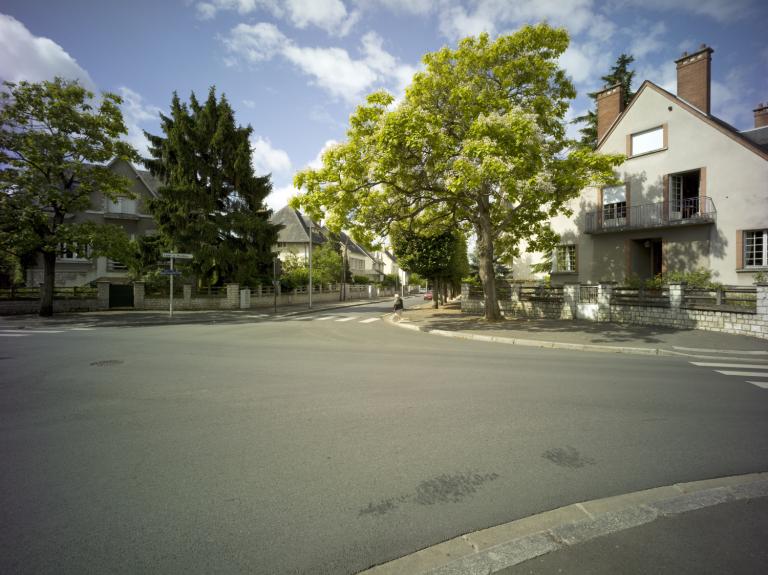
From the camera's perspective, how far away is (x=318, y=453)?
3752 mm

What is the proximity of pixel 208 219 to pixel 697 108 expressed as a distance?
27670 mm

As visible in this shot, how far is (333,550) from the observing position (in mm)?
2391

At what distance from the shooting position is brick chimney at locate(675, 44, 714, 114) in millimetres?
18969

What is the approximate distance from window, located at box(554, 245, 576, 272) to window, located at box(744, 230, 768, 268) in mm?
7361

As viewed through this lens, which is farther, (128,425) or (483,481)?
(128,425)

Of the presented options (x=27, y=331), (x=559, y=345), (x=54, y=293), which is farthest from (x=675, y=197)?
(x=54, y=293)

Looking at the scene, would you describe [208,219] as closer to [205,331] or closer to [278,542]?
[205,331]

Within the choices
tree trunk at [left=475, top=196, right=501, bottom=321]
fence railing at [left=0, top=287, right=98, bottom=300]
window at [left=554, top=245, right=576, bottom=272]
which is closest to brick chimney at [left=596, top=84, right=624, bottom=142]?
window at [left=554, top=245, right=576, bottom=272]

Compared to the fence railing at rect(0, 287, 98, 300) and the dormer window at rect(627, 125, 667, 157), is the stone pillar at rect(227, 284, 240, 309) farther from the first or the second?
the dormer window at rect(627, 125, 667, 157)

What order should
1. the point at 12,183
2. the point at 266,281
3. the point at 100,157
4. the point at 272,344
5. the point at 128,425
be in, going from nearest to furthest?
the point at 128,425
the point at 272,344
the point at 12,183
the point at 100,157
the point at 266,281

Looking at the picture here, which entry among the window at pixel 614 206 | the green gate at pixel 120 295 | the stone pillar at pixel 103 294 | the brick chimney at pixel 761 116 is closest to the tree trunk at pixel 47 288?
the stone pillar at pixel 103 294

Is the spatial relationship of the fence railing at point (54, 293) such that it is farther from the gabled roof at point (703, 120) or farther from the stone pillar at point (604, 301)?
the gabled roof at point (703, 120)

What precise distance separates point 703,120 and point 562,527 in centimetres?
2284

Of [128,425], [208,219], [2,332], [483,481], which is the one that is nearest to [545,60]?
[483,481]
